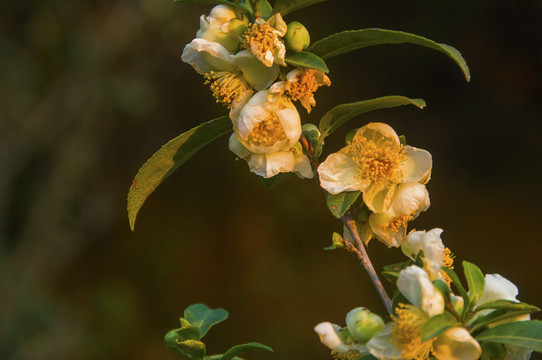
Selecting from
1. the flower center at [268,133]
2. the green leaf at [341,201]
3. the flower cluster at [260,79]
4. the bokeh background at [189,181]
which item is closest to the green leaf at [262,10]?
the flower cluster at [260,79]

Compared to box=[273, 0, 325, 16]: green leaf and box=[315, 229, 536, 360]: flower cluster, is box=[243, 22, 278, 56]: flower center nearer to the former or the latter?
box=[273, 0, 325, 16]: green leaf

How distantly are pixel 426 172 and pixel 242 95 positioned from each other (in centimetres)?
23

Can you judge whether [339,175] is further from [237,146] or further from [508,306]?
[508,306]

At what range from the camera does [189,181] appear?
384 centimetres

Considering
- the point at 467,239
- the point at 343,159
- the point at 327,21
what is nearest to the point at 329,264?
the point at 467,239

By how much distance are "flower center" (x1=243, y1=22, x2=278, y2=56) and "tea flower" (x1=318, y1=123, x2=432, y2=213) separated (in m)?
0.15

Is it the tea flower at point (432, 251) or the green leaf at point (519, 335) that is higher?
the tea flower at point (432, 251)

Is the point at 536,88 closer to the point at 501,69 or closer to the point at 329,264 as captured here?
the point at 501,69

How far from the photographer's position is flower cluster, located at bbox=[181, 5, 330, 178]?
70 centimetres

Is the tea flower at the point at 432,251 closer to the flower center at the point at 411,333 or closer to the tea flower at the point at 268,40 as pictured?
the flower center at the point at 411,333

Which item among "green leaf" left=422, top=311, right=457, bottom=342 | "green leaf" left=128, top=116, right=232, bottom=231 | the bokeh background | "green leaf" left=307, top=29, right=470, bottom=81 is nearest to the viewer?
"green leaf" left=422, top=311, right=457, bottom=342

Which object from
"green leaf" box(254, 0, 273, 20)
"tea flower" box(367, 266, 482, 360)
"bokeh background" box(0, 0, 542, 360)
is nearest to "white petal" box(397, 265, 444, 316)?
"tea flower" box(367, 266, 482, 360)

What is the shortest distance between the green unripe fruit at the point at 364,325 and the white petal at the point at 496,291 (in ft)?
0.38

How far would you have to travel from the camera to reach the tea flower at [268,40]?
686 millimetres
